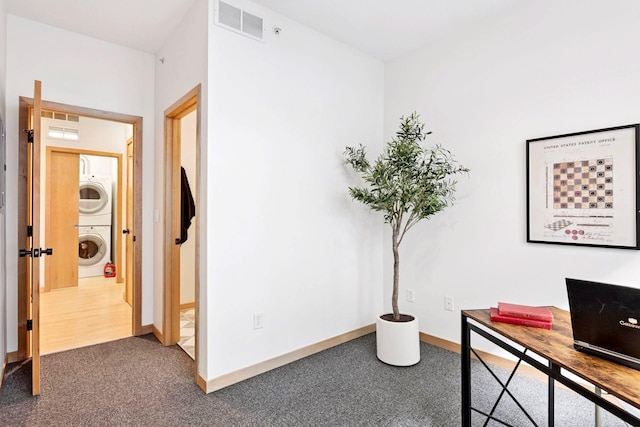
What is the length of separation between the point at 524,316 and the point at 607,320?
44cm

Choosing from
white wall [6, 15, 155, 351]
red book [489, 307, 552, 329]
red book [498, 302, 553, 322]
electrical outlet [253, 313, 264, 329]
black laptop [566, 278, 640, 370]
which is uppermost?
white wall [6, 15, 155, 351]

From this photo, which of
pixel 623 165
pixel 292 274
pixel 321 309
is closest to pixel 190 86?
pixel 292 274

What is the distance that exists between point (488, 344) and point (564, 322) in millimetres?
1235

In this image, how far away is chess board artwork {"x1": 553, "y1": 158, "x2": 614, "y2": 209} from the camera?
7.25ft

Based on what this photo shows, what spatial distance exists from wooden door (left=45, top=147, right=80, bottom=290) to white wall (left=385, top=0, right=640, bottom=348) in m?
5.15

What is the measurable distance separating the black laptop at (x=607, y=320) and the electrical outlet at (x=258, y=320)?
1.95m

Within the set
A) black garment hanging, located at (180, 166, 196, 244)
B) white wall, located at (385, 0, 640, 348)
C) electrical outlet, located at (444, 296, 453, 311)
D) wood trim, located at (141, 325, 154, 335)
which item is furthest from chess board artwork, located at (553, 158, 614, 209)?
wood trim, located at (141, 325, 154, 335)

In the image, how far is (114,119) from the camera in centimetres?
330

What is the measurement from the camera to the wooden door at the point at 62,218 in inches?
211

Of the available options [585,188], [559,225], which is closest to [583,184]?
[585,188]

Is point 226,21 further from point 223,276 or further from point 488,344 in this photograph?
point 488,344

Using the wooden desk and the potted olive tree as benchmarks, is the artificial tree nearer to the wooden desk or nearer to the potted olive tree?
the potted olive tree

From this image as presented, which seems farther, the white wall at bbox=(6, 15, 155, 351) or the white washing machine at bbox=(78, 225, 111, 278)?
the white washing machine at bbox=(78, 225, 111, 278)

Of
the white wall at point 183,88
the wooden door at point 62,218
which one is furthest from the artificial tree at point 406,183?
the wooden door at point 62,218
